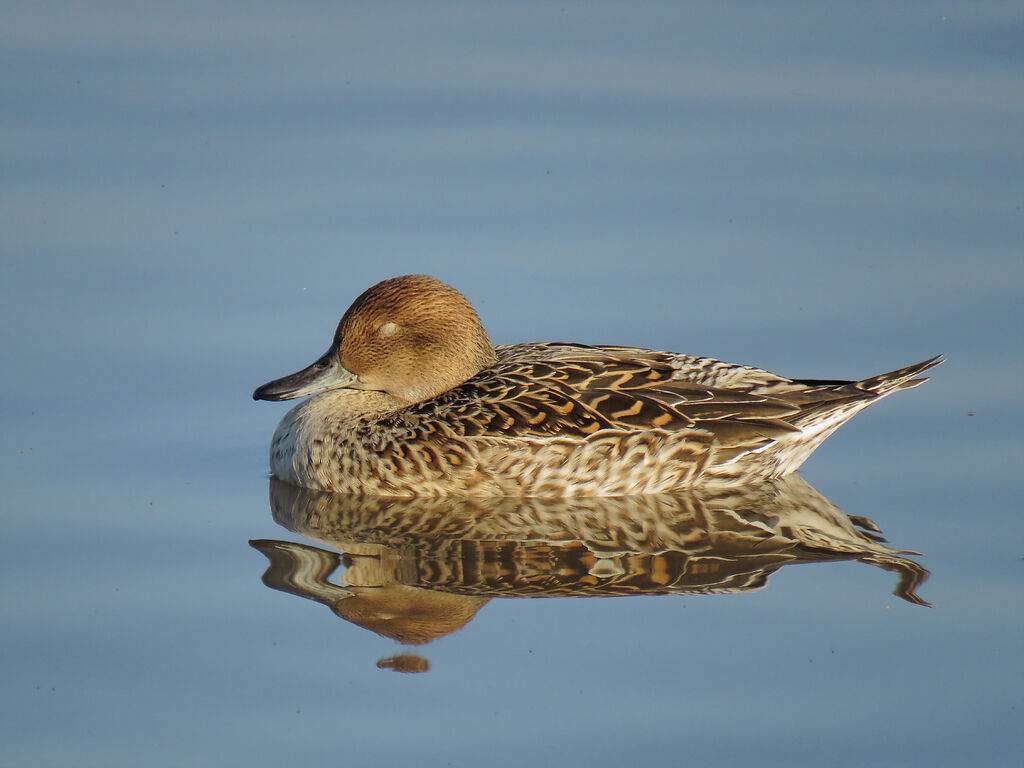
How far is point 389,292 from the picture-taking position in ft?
30.7

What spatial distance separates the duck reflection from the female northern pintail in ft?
0.38

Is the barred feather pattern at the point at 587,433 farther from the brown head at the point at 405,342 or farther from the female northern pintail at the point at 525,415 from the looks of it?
the brown head at the point at 405,342

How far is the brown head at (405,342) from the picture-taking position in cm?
929

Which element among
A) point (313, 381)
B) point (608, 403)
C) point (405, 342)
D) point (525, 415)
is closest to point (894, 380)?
point (608, 403)

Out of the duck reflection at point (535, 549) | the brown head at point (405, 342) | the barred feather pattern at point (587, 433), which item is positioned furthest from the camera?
the brown head at point (405, 342)

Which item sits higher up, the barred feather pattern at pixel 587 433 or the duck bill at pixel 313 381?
the duck bill at pixel 313 381

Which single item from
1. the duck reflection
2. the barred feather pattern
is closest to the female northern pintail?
the barred feather pattern

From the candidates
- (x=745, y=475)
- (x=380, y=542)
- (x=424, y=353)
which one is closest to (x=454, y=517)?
(x=380, y=542)

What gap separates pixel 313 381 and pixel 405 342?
21.3 inches

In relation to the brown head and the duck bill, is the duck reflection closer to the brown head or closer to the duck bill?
the duck bill

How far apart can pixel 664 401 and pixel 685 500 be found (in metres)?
0.54

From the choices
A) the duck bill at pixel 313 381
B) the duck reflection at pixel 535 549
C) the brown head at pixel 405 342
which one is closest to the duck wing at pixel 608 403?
the brown head at pixel 405 342

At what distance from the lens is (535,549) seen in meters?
8.20

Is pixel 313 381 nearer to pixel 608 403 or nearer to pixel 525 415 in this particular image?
pixel 525 415
